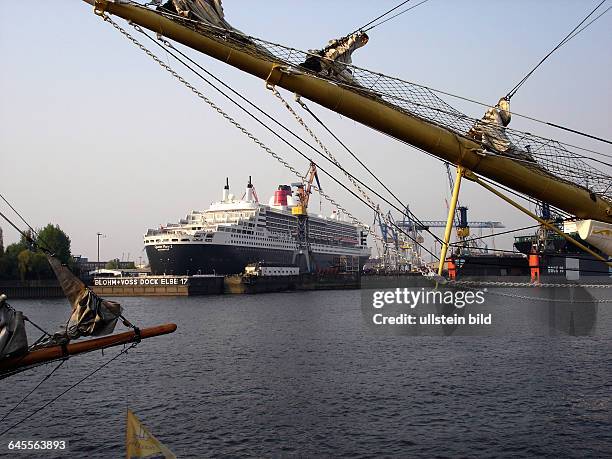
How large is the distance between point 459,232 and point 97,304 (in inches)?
4268

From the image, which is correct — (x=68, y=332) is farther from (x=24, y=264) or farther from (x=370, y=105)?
(x=24, y=264)

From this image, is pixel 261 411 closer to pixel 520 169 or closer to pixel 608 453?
pixel 608 453

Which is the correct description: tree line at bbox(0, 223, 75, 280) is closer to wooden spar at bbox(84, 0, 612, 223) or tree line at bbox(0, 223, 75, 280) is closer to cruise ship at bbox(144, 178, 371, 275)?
cruise ship at bbox(144, 178, 371, 275)

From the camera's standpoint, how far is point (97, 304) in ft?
37.1

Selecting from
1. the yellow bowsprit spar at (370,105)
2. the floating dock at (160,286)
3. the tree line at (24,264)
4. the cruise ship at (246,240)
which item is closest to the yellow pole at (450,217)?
the yellow bowsprit spar at (370,105)

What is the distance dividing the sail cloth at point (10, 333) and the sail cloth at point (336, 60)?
815cm

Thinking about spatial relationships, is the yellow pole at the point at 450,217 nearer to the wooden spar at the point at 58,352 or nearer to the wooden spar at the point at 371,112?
the wooden spar at the point at 371,112

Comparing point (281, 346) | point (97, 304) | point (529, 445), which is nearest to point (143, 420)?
point (97, 304)

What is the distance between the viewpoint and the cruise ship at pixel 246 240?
97188 millimetres

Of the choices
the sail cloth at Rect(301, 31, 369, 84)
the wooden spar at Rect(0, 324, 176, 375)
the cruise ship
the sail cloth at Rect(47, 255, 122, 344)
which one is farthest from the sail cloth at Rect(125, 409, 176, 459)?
the cruise ship

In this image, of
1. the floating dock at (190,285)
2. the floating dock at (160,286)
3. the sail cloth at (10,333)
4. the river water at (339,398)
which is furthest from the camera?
the floating dock at (190,285)

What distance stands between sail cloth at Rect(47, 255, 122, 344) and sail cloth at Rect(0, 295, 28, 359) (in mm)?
932

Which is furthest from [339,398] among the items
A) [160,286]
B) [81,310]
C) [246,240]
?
[246,240]

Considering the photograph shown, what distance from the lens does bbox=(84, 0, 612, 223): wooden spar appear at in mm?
13211
